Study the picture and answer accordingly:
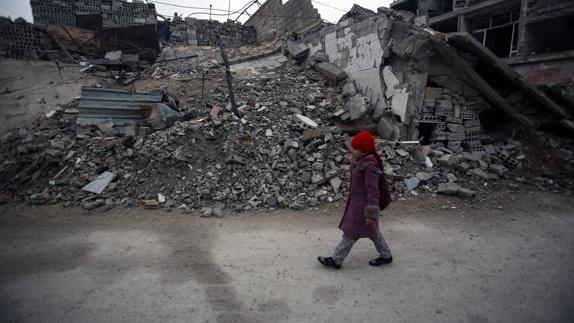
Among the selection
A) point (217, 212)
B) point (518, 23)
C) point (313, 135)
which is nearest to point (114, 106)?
point (217, 212)

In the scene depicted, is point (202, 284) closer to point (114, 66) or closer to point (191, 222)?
point (191, 222)

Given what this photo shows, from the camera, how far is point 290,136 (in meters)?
6.42

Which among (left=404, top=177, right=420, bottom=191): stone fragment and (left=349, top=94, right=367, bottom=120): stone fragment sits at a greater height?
(left=349, top=94, right=367, bottom=120): stone fragment

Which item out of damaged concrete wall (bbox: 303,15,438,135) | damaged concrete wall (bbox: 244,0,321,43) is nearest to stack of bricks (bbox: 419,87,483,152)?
damaged concrete wall (bbox: 303,15,438,135)

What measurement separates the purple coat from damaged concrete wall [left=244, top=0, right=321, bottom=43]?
11.7 metres

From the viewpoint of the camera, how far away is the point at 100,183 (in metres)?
5.52

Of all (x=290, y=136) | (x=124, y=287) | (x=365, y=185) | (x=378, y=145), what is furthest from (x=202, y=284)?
(x=378, y=145)

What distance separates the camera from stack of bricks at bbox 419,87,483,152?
670cm

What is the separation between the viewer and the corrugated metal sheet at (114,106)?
23.5ft

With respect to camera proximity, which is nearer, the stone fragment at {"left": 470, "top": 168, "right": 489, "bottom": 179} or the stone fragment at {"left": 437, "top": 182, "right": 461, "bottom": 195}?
the stone fragment at {"left": 437, "top": 182, "right": 461, "bottom": 195}

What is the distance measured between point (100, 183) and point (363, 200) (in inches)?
203

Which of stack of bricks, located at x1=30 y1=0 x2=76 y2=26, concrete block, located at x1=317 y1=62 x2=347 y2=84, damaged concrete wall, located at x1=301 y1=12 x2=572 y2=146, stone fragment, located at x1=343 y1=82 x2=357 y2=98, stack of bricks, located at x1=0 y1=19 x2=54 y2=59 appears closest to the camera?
damaged concrete wall, located at x1=301 y1=12 x2=572 y2=146

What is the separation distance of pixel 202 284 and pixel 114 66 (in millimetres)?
12257

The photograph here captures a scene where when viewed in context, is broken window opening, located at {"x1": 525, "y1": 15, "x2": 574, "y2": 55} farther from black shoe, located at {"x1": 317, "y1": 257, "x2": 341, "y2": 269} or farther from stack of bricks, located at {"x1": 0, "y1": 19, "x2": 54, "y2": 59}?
stack of bricks, located at {"x1": 0, "y1": 19, "x2": 54, "y2": 59}
